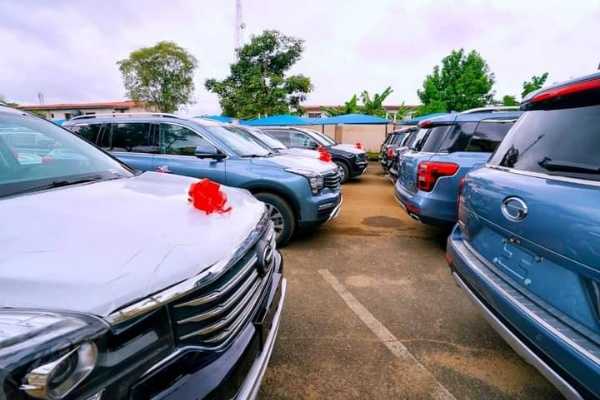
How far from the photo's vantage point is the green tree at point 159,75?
107 feet

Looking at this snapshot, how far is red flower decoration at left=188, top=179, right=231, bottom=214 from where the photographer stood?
1.60 meters

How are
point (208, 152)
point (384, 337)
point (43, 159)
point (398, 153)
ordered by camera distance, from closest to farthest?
point (43, 159), point (384, 337), point (208, 152), point (398, 153)

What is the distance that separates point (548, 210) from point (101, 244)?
1.88 meters

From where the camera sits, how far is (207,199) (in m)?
1.62

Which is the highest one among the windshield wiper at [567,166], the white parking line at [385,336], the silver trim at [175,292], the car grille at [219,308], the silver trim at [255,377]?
the windshield wiper at [567,166]

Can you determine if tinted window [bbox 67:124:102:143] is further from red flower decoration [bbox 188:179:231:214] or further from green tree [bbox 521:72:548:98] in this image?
green tree [bbox 521:72:548:98]

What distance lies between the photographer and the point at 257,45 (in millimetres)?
22328

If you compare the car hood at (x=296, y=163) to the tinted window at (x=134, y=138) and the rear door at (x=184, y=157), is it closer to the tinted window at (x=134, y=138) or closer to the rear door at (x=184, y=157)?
the rear door at (x=184, y=157)

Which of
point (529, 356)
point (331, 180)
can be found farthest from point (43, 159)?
point (331, 180)

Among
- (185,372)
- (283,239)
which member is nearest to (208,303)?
(185,372)

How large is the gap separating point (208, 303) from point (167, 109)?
36.6m

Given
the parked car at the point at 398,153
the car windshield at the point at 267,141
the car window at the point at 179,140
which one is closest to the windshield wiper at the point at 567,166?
the car window at the point at 179,140

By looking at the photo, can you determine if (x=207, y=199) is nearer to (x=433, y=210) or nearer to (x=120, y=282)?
(x=120, y=282)

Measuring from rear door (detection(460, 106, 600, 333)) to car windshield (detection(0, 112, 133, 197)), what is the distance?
95.3 inches
